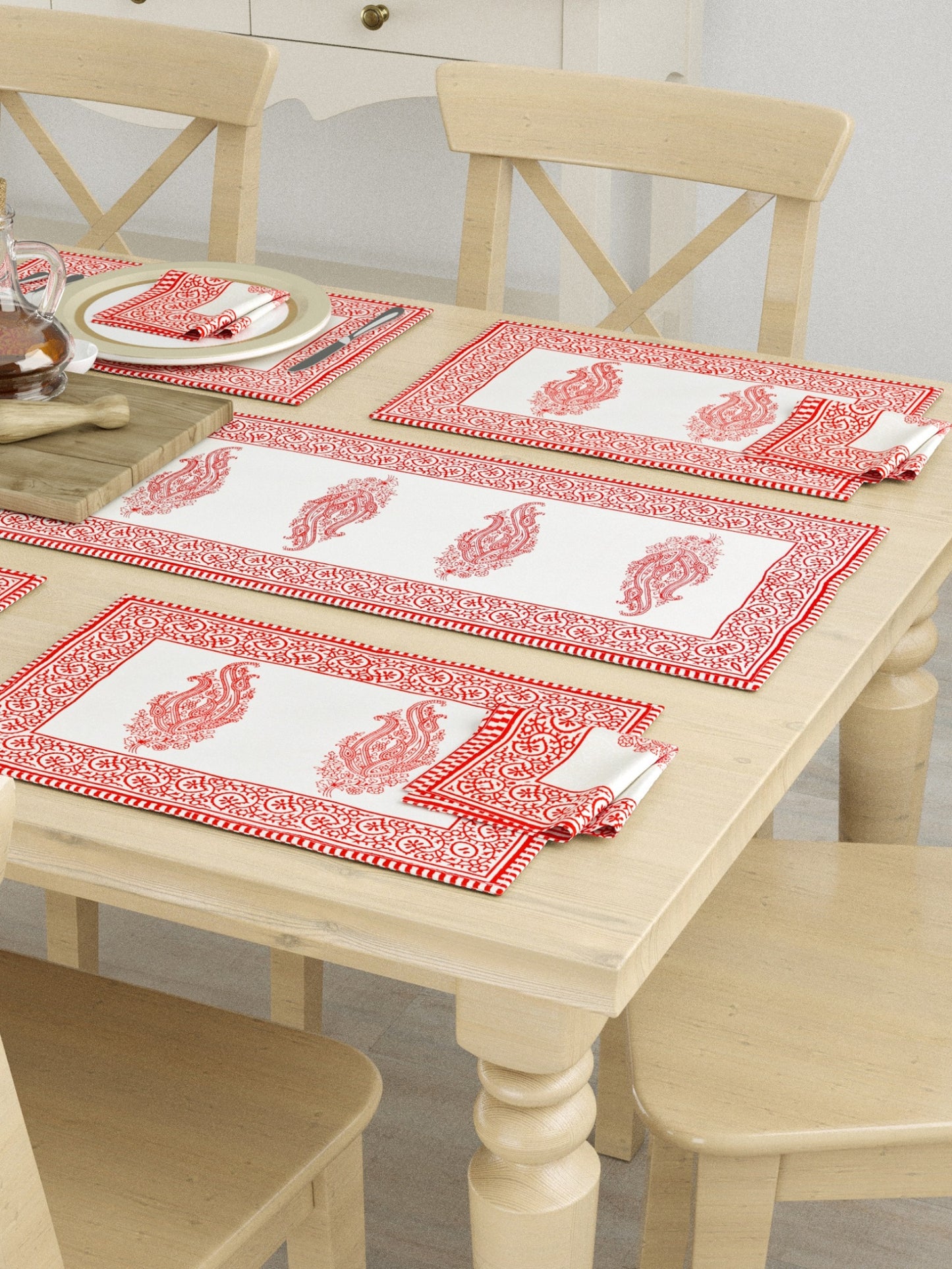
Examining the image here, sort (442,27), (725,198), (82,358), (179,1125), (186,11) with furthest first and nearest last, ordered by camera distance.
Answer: (725,198) → (186,11) → (442,27) → (82,358) → (179,1125)

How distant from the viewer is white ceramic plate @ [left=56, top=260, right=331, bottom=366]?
159cm

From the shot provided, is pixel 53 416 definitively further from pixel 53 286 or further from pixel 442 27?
pixel 442 27

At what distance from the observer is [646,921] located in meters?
0.87

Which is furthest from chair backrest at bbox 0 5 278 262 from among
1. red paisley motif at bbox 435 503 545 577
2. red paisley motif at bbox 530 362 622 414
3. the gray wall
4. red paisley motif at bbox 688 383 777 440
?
the gray wall

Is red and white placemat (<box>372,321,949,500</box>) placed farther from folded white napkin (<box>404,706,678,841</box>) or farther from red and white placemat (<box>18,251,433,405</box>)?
folded white napkin (<box>404,706,678,841</box>)

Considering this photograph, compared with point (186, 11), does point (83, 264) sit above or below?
below

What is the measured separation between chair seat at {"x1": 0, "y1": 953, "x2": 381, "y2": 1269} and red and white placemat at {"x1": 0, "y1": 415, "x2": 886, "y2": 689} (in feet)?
1.11

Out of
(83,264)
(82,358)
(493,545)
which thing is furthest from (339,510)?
(83,264)

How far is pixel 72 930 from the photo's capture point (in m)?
1.81

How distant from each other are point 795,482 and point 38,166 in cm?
323

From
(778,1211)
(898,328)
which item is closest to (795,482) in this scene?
(778,1211)

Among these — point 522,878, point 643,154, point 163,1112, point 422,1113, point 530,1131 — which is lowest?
point 422,1113

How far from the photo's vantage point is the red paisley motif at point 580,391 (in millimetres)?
1522

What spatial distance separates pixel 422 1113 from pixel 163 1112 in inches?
28.7
